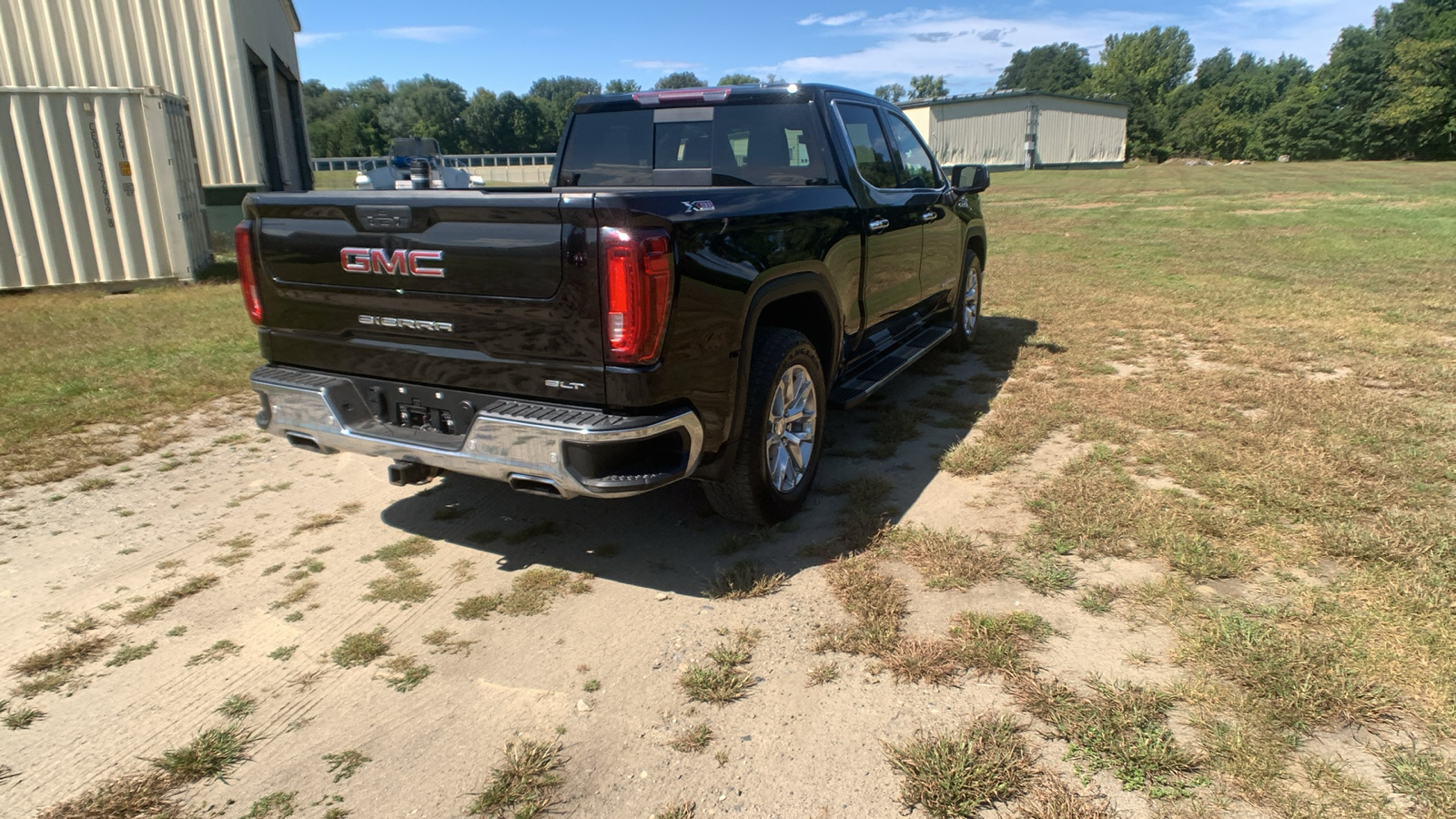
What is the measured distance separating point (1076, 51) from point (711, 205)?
501 feet

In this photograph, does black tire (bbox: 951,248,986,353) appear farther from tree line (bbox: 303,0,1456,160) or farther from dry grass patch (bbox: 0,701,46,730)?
tree line (bbox: 303,0,1456,160)

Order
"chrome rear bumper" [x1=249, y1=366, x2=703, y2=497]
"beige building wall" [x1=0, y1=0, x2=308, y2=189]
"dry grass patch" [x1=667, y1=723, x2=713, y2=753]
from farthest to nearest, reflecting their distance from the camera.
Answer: "beige building wall" [x1=0, y1=0, x2=308, y2=189], "chrome rear bumper" [x1=249, y1=366, x2=703, y2=497], "dry grass patch" [x1=667, y1=723, x2=713, y2=753]

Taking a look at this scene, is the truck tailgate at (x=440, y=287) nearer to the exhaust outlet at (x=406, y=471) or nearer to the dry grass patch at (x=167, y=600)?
the exhaust outlet at (x=406, y=471)

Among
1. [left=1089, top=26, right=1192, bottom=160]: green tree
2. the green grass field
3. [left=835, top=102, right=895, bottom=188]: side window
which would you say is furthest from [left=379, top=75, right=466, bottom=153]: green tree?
[left=835, top=102, right=895, bottom=188]: side window

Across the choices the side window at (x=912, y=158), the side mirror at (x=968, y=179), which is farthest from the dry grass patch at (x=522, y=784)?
the side mirror at (x=968, y=179)

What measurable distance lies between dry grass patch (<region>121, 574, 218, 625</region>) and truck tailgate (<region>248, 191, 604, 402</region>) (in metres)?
0.95

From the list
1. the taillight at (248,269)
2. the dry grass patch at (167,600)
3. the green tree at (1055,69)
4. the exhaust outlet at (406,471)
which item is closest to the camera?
the dry grass patch at (167,600)

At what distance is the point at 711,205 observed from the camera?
3.09 m

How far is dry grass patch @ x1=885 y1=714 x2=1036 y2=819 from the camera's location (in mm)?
2230

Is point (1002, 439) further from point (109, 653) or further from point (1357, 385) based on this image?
point (109, 653)

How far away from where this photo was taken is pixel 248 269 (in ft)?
11.7

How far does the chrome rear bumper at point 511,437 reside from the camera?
287 cm

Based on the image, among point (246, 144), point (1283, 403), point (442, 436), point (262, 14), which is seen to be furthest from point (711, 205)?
point (262, 14)

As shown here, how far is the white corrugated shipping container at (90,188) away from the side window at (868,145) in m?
8.95
